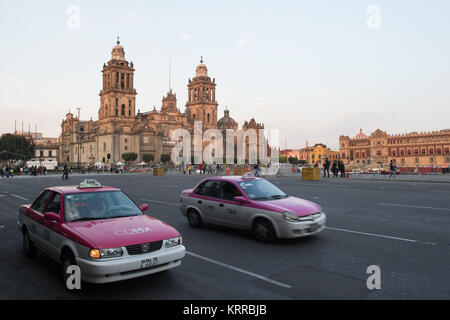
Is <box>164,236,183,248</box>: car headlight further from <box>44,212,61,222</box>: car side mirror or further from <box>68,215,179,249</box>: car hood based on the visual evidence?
<box>44,212,61,222</box>: car side mirror

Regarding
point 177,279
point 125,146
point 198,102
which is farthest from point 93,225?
point 198,102

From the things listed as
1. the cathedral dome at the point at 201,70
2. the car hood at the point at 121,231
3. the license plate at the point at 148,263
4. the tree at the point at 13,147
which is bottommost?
the license plate at the point at 148,263

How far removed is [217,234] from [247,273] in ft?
9.74

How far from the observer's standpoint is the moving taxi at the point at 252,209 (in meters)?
7.30

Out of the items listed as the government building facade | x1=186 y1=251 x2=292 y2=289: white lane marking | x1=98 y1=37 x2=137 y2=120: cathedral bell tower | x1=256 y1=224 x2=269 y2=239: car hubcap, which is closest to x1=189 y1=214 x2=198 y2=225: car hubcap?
x1=256 y1=224 x2=269 y2=239: car hubcap

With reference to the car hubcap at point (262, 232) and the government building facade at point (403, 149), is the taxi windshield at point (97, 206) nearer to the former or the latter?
the car hubcap at point (262, 232)

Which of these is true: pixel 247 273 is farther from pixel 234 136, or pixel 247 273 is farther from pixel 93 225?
pixel 234 136

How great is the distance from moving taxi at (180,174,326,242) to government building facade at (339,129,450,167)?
371 feet

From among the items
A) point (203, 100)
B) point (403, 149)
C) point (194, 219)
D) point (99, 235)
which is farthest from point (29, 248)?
point (403, 149)

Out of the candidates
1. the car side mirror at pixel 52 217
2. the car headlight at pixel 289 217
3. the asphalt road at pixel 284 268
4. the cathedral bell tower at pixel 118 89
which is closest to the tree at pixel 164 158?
the cathedral bell tower at pixel 118 89

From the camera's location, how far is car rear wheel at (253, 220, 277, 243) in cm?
745

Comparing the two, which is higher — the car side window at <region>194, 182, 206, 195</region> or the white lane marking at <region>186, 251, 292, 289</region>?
the car side window at <region>194, 182, 206, 195</region>

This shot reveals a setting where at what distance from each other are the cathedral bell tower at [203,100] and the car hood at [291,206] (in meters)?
101

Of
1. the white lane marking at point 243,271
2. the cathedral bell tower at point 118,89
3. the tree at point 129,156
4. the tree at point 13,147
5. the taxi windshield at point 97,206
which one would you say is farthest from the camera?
the cathedral bell tower at point 118,89
